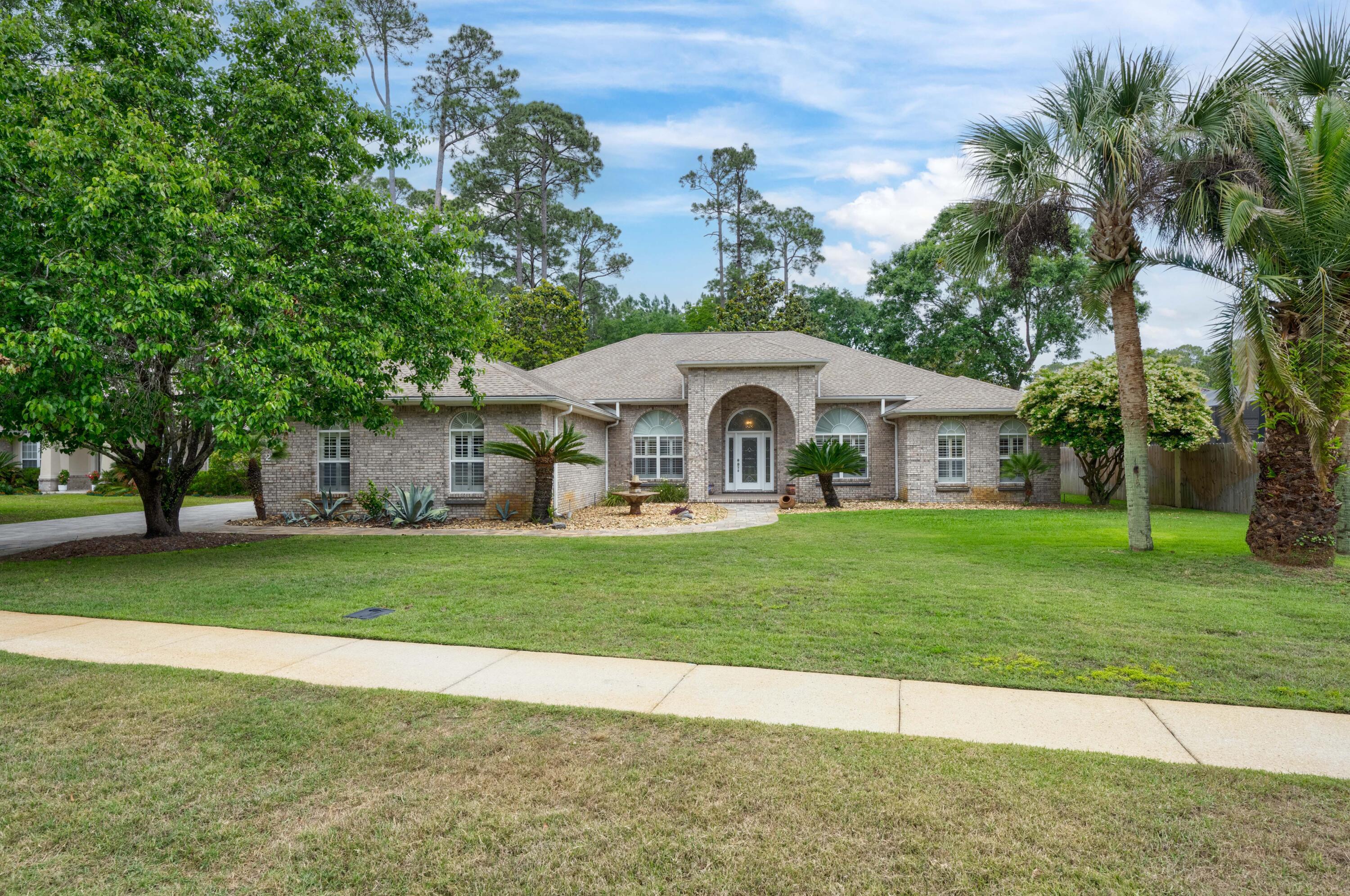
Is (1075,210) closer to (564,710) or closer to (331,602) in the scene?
(564,710)

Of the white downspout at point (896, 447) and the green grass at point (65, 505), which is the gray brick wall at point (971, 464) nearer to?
the white downspout at point (896, 447)

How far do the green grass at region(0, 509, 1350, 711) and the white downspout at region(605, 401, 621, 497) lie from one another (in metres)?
9.66

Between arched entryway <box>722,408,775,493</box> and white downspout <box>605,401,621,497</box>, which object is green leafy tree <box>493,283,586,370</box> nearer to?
white downspout <box>605,401,621,497</box>

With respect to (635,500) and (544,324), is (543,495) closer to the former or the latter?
(635,500)

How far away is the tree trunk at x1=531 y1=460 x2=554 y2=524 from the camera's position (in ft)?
52.6

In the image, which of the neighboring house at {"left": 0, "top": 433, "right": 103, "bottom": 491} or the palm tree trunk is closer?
the palm tree trunk

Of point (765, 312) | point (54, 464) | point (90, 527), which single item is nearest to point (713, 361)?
point (90, 527)

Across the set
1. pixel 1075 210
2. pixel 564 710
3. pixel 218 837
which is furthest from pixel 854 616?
pixel 1075 210

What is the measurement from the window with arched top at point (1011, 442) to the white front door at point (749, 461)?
7.03 m

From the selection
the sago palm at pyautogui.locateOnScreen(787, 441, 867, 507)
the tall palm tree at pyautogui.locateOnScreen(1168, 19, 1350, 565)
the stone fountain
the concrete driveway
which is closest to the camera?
the tall palm tree at pyautogui.locateOnScreen(1168, 19, 1350, 565)

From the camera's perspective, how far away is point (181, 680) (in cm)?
501

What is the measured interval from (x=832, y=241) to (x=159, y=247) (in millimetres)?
40506

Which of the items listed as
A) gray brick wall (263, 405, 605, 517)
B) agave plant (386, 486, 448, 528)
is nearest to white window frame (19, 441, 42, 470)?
gray brick wall (263, 405, 605, 517)

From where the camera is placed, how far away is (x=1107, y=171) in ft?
35.0
